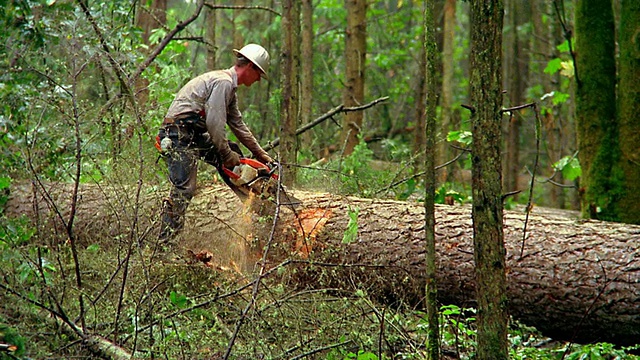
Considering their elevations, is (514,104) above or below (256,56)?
below

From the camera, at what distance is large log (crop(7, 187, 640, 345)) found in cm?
525

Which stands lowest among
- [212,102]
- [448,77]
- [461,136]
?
[461,136]

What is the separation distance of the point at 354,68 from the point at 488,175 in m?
7.76

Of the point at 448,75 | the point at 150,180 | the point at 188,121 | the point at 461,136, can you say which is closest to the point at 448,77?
the point at 448,75

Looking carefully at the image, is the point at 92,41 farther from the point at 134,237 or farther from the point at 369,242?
the point at 369,242

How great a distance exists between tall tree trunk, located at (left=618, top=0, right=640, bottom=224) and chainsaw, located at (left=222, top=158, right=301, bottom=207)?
3.56 metres

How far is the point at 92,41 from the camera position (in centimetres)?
604

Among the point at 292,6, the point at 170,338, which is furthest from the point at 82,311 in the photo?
the point at 292,6

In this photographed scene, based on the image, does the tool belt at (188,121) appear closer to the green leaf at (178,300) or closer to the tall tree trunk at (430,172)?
the green leaf at (178,300)

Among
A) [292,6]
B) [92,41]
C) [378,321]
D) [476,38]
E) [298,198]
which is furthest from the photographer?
[292,6]

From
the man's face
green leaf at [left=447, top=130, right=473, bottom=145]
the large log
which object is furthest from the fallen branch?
green leaf at [left=447, top=130, right=473, bottom=145]

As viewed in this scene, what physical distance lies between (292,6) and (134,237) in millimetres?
4233

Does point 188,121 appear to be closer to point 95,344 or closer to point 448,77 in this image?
point 95,344

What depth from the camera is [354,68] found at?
1108cm
